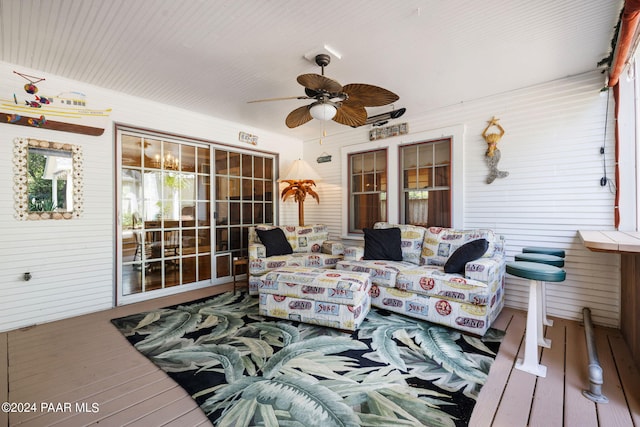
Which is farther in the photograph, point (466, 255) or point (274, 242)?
point (274, 242)

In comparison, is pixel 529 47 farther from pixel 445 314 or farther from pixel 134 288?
Result: pixel 134 288

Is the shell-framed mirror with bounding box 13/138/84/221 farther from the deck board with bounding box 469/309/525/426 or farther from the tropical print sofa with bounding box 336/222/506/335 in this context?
the deck board with bounding box 469/309/525/426

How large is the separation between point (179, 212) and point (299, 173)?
2025 mm

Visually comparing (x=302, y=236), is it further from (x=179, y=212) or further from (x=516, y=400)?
(x=516, y=400)

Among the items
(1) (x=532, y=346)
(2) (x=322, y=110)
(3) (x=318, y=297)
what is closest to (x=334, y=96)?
(2) (x=322, y=110)

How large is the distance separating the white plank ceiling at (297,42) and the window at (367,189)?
59.6 inches

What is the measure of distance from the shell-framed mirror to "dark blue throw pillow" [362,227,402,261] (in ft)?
12.0

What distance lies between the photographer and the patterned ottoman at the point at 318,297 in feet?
9.16

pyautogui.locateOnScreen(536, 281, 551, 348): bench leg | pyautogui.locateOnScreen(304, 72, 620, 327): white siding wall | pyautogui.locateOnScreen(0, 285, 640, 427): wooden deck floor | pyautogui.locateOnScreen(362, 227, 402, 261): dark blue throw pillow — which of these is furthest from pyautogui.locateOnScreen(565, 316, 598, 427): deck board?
pyautogui.locateOnScreen(362, 227, 402, 261): dark blue throw pillow

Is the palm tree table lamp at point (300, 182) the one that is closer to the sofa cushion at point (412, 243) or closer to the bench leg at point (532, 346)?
the sofa cushion at point (412, 243)

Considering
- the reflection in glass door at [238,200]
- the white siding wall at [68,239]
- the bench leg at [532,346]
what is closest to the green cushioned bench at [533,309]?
the bench leg at [532,346]

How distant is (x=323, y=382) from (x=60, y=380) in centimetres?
197

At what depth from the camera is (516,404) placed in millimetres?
1784

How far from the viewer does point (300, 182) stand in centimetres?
526
